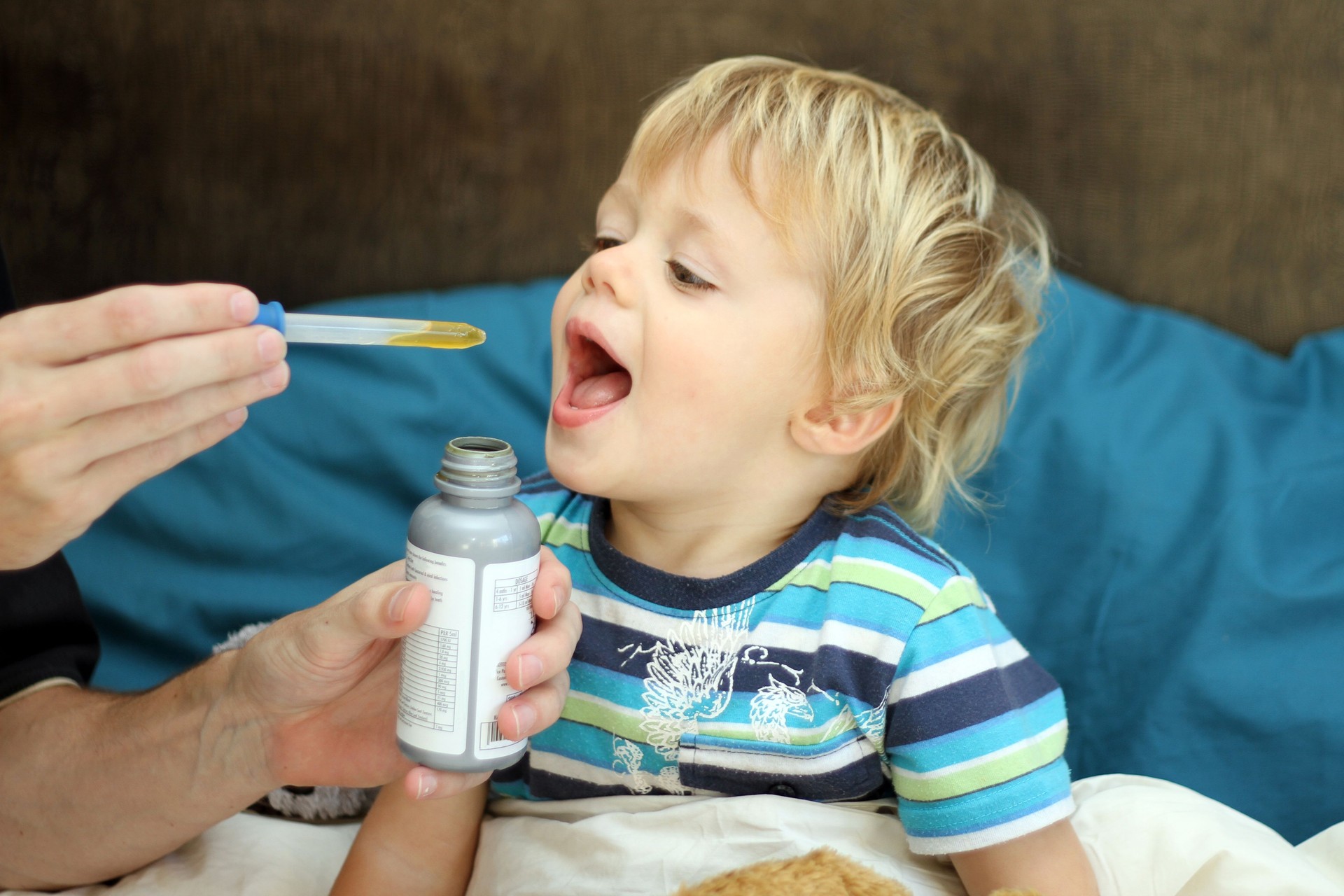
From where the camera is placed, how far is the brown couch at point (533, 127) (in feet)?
5.51

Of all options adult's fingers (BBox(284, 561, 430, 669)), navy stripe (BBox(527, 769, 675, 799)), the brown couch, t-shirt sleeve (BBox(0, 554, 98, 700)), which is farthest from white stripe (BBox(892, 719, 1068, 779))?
the brown couch

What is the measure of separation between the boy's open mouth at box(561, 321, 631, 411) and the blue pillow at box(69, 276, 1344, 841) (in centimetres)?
44

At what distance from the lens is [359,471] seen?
1.49 m

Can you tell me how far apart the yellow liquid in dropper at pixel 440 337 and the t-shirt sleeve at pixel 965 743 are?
464mm

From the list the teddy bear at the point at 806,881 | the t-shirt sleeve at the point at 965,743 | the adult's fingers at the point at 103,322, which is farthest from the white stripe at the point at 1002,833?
the adult's fingers at the point at 103,322

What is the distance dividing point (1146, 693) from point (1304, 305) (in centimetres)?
75

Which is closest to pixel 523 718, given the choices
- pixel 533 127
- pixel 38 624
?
pixel 38 624

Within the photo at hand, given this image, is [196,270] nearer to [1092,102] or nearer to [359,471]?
[359,471]

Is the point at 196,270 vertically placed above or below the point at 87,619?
above

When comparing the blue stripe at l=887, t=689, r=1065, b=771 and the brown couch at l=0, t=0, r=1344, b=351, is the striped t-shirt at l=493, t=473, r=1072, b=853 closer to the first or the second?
the blue stripe at l=887, t=689, r=1065, b=771

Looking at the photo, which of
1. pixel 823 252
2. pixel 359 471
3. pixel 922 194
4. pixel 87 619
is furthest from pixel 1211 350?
pixel 87 619

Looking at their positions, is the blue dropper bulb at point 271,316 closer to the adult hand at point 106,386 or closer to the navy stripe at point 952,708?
the adult hand at point 106,386

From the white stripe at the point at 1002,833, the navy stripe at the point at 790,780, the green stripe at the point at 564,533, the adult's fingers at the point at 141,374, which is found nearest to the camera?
the adult's fingers at the point at 141,374

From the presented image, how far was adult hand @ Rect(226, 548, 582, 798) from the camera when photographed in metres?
0.82
